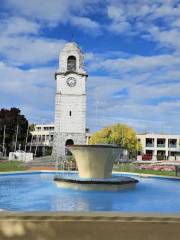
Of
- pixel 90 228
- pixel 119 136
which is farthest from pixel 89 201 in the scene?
pixel 119 136

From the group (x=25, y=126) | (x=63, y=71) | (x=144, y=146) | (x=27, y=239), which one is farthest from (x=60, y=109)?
(x=27, y=239)

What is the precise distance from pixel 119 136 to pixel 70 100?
2086 centimetres

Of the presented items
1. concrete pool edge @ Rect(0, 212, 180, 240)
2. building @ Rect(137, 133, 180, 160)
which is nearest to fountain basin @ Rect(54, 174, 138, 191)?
concrete pool edge @ Rect(0, 212, 180, 240)

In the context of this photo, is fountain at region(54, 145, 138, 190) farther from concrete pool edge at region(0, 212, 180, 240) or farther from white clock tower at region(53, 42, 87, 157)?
white clock tower at region(53, 42, 87, 157)

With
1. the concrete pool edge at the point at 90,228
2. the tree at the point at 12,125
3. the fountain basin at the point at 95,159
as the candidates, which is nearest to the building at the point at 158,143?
the tree at the point at 12,125

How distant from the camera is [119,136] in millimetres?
86188

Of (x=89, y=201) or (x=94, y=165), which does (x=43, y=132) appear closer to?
(x=94, y=165)

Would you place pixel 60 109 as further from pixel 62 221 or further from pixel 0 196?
pixel 62 221

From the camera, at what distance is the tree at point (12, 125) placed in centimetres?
8306

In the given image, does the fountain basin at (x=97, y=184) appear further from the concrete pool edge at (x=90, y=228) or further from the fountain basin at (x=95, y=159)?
the concrete pool edge at (x=90, y=228)

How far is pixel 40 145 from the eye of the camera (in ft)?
375

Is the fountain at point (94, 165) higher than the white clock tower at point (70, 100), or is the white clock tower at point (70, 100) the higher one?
the white clock tower at point (70, 100)

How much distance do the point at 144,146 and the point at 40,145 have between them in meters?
27.8

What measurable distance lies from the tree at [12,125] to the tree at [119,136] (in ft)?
47.8
